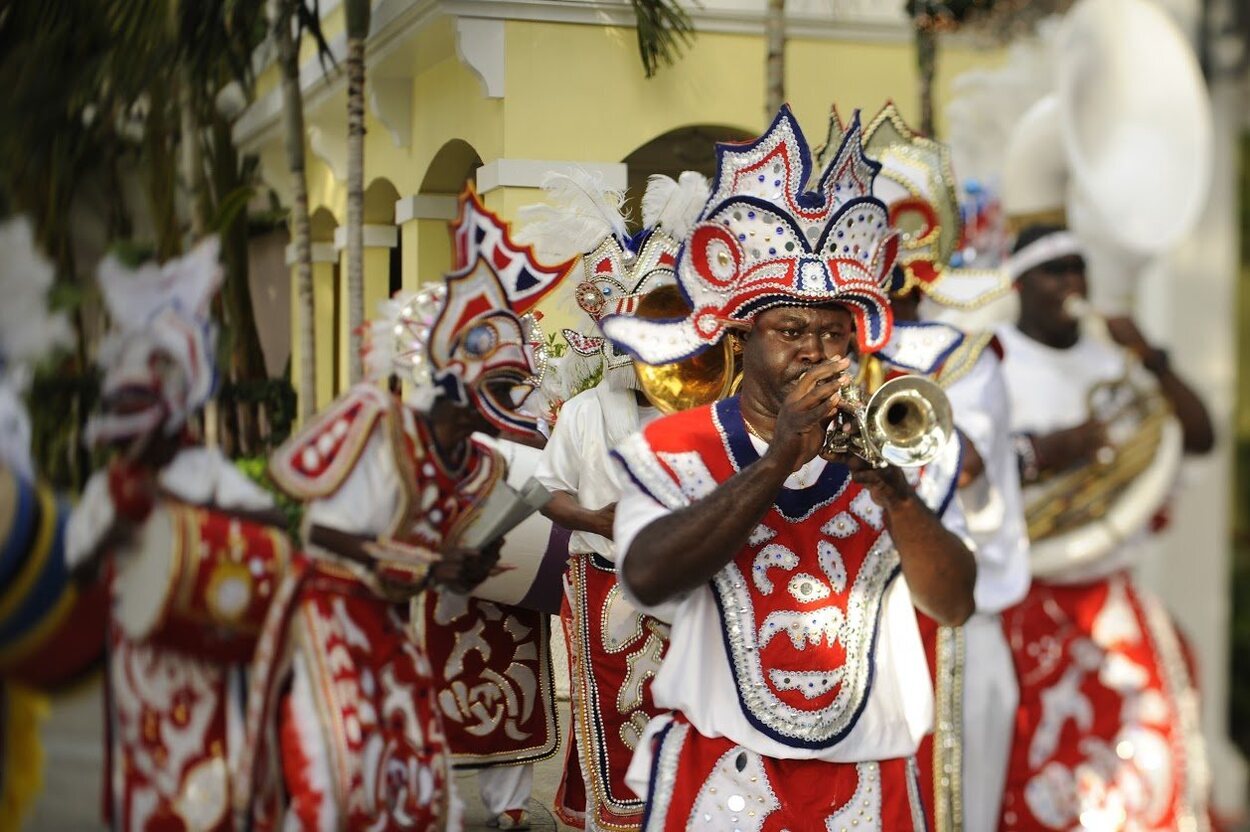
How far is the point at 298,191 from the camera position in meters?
A: 3.88

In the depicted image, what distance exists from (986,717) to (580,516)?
1.60 m

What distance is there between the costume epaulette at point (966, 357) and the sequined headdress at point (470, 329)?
3.10 ft

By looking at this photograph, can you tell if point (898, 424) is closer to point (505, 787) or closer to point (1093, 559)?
point (1093, 559)

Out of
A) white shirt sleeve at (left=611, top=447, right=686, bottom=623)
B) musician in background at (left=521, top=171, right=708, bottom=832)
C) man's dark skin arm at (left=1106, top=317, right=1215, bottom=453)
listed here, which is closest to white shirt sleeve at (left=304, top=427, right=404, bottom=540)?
white shirt sleeve at (left=611, top=447, right=686, bottom=623)

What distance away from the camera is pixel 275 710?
3721 millimetres

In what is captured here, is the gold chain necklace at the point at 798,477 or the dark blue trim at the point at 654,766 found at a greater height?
the gold chain necklace at the point at 798,477

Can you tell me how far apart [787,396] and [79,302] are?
1.32m

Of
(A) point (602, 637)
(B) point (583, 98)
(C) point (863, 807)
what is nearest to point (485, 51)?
(B) point (583, 98)

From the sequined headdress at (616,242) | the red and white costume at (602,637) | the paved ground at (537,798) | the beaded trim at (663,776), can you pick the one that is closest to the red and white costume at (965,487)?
the beaded trim at (663,776)

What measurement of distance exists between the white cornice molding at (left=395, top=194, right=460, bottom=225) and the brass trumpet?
126 centimetres

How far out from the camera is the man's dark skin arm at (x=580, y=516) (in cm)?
563

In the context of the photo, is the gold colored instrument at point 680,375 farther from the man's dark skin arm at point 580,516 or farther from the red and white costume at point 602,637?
the man's dark skin arm at point 580,516

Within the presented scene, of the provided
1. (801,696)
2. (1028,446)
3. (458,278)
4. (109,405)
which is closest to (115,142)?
(109,405)

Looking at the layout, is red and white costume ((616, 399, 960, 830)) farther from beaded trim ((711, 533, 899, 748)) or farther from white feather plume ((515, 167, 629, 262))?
white feather plume ((515, 167, 629, 262))
